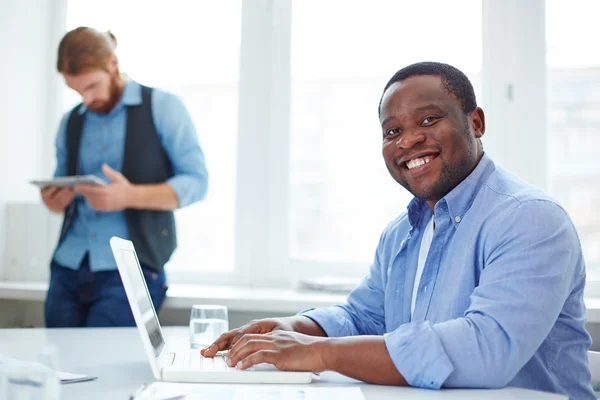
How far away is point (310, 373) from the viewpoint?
1107 millimetres

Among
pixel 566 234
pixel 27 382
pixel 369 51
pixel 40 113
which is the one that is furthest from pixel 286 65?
pixel 27 382

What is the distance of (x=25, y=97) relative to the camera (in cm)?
301

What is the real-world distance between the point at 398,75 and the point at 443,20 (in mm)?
1318

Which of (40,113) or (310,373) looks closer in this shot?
(310,373)

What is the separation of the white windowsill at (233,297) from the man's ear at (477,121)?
995mm

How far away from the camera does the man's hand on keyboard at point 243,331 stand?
1.31 meters

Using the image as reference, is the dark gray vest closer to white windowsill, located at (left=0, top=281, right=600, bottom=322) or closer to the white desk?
white windowsill, located at (left=0, top=281, right=600, bottom=322)

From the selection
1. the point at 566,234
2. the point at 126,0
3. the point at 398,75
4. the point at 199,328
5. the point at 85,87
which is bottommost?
the point at 199,328

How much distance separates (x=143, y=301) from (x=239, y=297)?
1123 millimetres

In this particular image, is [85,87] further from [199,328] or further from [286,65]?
[199,328]

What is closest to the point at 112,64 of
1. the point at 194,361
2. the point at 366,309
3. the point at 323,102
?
the point at 323,102

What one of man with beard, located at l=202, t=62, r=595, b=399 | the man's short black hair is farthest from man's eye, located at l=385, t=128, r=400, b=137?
the man's short black hair

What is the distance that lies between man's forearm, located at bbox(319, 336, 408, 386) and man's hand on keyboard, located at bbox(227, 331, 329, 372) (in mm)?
15

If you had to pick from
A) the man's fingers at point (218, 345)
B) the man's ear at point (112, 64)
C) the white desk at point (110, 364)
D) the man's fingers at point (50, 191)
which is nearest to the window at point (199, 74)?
the man's ear at point (112, 64)
